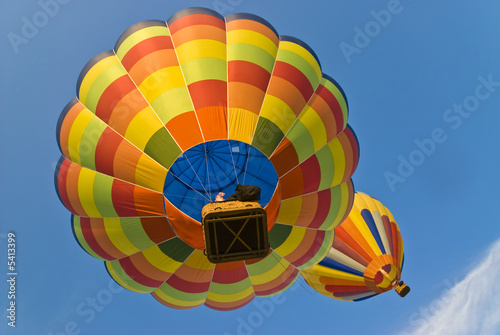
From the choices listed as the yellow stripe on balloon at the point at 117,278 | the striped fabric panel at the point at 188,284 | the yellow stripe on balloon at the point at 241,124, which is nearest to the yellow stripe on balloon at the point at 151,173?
the yellow stripe on balloon at the point at 241,124

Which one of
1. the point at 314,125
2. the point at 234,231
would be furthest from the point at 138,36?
→ the point at 234,231

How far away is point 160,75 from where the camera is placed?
6898mm

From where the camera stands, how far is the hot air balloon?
22.0ft

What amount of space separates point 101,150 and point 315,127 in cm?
365

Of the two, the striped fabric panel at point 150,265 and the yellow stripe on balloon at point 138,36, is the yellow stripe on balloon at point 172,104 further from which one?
the striped fabric panel at point 150,265

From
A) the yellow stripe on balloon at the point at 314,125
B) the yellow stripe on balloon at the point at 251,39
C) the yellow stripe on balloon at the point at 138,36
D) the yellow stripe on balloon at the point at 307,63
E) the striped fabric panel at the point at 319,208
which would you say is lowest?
the striped fabric panel at the point at 319,208

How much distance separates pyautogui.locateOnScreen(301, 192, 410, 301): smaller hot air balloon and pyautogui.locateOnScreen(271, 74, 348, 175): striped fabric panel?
376cm

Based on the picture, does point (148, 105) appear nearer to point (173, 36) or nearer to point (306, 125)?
point (173, 36)

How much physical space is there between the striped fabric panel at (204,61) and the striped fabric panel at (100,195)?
4.63ft

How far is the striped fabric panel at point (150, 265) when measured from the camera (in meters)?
7.39

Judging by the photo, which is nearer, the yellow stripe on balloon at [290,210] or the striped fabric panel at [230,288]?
the yellow stripe on balloon at [290,210]

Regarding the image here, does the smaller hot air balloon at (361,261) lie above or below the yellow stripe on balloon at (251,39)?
below

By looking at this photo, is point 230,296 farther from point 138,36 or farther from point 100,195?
point 138,36

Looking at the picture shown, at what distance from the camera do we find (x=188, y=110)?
6660 millimetres
